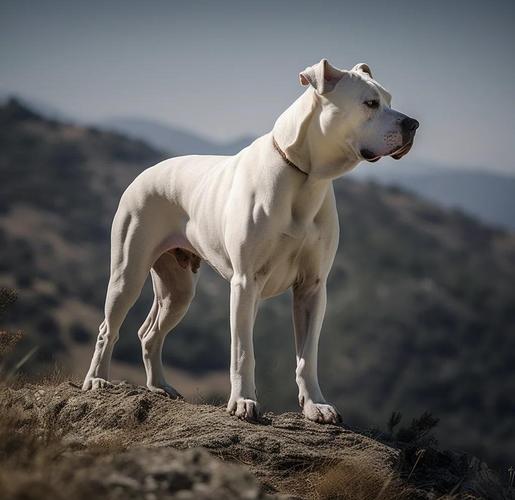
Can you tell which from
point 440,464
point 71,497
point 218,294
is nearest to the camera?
point 71,497

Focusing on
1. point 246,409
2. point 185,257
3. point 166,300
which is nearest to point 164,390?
point 166,300

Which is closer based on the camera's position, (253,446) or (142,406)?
(253,446)

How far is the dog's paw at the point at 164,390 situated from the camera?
9.75 m

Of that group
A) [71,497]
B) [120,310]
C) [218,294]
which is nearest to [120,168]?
[218,294]

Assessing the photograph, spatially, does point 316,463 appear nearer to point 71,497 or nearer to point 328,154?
point 328,154

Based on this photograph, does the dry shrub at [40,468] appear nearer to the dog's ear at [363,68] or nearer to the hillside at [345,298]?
the dog's ear at [363,68]

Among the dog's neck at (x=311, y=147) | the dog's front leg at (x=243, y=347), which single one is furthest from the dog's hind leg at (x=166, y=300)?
the dog's neck at (x=311, y=147)

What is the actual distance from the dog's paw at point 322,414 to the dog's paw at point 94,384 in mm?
1983

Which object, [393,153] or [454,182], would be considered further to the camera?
[454,182]

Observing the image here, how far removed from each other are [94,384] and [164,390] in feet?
2.34

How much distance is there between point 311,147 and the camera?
27.1 ft

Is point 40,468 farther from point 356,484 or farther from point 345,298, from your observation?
point 345,298

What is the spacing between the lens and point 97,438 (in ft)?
26.7

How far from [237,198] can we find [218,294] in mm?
48632
